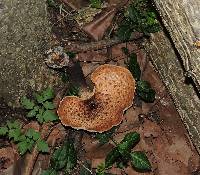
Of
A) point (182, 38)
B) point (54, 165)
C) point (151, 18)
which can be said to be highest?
point (182, 38)

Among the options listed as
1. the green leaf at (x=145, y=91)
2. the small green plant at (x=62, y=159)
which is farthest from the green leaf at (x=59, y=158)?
the green leaf at (x=145, y=91)

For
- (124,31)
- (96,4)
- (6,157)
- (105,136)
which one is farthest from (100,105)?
(96,4)

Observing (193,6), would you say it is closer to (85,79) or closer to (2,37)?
(2,37)

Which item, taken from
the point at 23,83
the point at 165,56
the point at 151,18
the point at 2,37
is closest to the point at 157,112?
the point at 165,56

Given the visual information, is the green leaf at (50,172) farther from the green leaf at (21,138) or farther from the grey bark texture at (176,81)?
the grey bark texture at (176,81)

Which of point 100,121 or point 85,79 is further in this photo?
point 85,79

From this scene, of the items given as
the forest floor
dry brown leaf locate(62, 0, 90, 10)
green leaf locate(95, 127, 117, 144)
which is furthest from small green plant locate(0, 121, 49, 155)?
dry brown leaf locate(62, 0, 90, 10)

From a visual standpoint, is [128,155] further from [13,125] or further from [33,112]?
[13,125]
